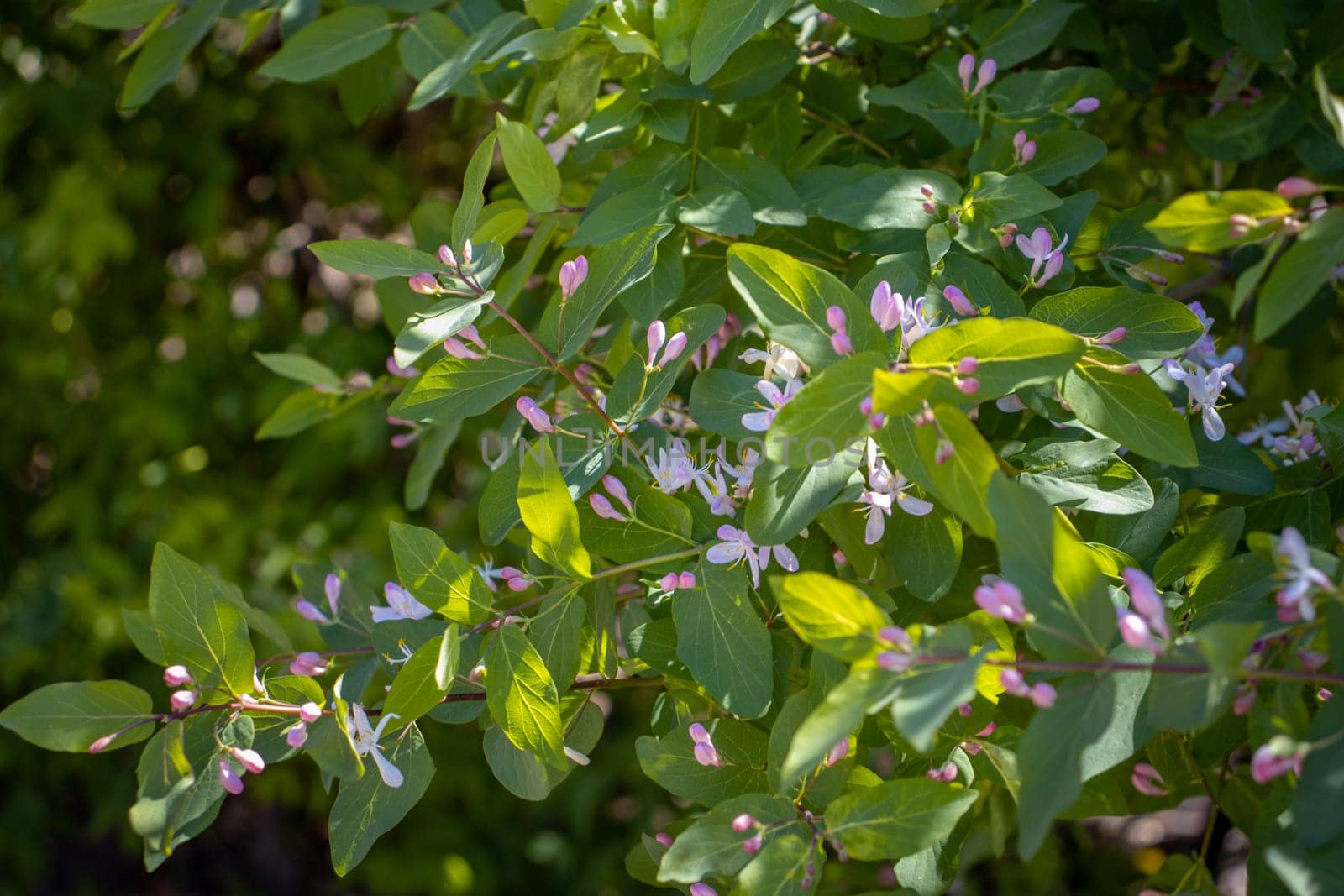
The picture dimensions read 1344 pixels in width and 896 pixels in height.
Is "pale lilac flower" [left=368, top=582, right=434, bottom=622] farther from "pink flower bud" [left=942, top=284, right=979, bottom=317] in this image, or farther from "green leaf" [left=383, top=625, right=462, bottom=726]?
"pink flower bud" [left=942, top=284, right=979, bottom=317]

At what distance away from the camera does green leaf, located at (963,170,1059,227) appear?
91 centimetres

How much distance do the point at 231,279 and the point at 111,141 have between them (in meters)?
0.41

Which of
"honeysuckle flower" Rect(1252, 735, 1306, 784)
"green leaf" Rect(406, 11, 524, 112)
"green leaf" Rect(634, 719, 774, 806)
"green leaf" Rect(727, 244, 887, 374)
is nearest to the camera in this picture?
"honeysuckle flower" Rect(1252, 735, 1306, 784)

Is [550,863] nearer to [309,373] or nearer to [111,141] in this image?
[309,373]

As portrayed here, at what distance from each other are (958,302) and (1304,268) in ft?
0.75

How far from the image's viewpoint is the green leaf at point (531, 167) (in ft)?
3.26

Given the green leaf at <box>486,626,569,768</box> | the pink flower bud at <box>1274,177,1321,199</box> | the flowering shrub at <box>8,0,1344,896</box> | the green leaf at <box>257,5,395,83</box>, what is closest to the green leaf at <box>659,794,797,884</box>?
the flowering shrub at <box>8,0,1344,896</box>

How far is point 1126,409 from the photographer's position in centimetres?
83

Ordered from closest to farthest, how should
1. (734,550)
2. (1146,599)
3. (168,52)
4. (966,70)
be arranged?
1. (1146,599)
2. (734,550)
3. (966,70)
4. (168,52)

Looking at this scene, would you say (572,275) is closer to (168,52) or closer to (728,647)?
(728,647)

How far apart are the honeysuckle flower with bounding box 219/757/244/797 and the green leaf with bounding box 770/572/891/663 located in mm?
475

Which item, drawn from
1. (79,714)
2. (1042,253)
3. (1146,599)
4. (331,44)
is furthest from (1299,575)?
(331,44)

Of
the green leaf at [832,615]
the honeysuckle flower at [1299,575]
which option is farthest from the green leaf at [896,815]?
the honeysuckle flower at [1299,575]

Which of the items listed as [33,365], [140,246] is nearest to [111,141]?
[140,246]
